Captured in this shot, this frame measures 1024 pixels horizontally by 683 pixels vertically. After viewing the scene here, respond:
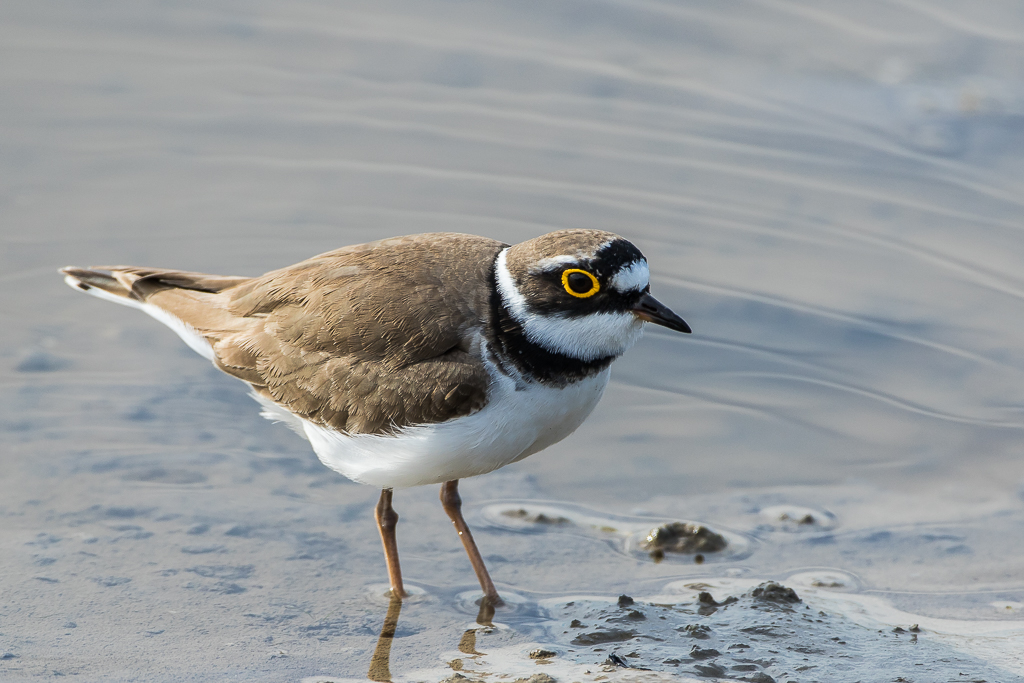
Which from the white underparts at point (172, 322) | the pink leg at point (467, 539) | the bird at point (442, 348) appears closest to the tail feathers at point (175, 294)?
the white underparts at point (172, 322)

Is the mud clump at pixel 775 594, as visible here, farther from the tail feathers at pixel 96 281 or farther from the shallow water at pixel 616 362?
the tail feathers at pixel 96 281

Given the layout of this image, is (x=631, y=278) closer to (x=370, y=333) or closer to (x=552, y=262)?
(x=552, y=262)

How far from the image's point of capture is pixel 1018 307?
381 inches

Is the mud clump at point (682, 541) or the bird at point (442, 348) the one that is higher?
the bird at point (442, 348)

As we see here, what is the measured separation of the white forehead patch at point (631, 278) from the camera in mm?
5848

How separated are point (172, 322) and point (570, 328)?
290 centimetres

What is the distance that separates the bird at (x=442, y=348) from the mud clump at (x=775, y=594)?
4.74 feet

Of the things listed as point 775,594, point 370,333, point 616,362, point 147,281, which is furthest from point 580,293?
point 616,362

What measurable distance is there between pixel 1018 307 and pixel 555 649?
5.69m

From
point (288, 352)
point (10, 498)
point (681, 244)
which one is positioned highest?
point (681, 244)

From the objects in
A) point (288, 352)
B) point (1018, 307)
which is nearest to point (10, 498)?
point (288, 352)

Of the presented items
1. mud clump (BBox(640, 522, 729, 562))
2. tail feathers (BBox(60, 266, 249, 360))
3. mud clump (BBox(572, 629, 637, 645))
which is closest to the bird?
tail feathers (BBox(60, 266, 249, 360))

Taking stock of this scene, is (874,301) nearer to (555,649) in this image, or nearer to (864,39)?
(864,39)

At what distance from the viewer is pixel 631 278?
5.87 m
